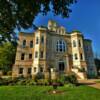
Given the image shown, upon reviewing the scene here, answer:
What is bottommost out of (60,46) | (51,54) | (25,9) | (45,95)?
(45,95)

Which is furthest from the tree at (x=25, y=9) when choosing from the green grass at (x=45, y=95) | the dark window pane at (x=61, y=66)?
the dark window pane at (x=61, y=66)

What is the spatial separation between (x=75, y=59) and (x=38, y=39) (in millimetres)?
11386

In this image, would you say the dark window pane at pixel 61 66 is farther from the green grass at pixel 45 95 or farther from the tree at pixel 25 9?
the tree at pixel 25 9

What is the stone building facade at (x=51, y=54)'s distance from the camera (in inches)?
1602

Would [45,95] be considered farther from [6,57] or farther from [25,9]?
[6,57]

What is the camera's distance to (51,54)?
141 feet

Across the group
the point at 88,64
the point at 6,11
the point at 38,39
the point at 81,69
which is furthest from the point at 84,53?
the point at 6,11

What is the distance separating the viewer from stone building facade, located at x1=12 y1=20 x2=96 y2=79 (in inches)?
1602

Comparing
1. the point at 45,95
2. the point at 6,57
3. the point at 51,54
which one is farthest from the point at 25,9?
the point at 6,57

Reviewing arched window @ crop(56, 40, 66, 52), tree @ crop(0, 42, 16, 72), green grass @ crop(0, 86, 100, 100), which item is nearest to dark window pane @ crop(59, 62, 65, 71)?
arched window @ crop(56, 40, 66, 52)

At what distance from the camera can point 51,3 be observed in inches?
340

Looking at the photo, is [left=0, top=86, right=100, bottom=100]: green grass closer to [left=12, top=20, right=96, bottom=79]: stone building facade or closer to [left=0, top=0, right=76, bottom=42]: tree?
[left=0, top=0, right=76, bottom=42]: tree

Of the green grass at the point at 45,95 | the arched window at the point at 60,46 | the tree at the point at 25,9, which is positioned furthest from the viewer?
the arched window at the point at 60,46

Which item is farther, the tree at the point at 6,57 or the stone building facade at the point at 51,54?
the tree at the point at 6,57
